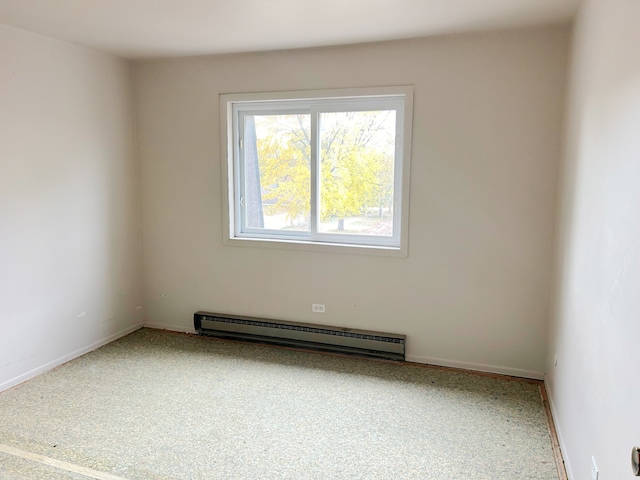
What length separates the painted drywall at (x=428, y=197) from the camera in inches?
116

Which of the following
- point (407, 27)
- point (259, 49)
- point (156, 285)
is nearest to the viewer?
point (407, 27)

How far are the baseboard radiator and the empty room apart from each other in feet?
0.06

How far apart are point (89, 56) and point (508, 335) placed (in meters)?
3.88

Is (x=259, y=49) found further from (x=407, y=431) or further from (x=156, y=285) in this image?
(x=407, y=431)

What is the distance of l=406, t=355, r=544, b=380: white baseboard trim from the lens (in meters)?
3.12

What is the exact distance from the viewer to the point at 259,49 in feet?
11.1

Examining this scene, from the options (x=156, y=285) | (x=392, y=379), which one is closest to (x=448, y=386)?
(x=392, y=379)

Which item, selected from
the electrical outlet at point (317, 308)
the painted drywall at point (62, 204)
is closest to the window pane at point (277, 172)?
the electrical outlet at point (317, 308)

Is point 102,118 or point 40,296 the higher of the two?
point 102,118

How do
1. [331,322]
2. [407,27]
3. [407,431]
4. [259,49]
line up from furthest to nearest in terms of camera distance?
[331,322], [259,49], [407,27], [407,431]

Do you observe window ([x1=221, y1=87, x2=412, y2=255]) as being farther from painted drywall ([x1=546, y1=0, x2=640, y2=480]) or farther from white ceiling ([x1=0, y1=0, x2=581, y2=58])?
painted drywall ([x1=546, y1=0, x2=640, y2=480])

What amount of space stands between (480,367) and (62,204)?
3401 mm

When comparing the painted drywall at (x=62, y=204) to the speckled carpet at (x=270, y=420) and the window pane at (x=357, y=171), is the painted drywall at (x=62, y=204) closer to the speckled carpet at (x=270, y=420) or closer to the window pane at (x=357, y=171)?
the speckled carpet at (x=270, y=420)

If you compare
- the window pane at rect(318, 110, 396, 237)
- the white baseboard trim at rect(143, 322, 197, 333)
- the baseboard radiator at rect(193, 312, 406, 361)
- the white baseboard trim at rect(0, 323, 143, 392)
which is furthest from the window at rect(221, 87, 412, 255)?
the white baseboard trim at rect(0, 323, 143, 392)
